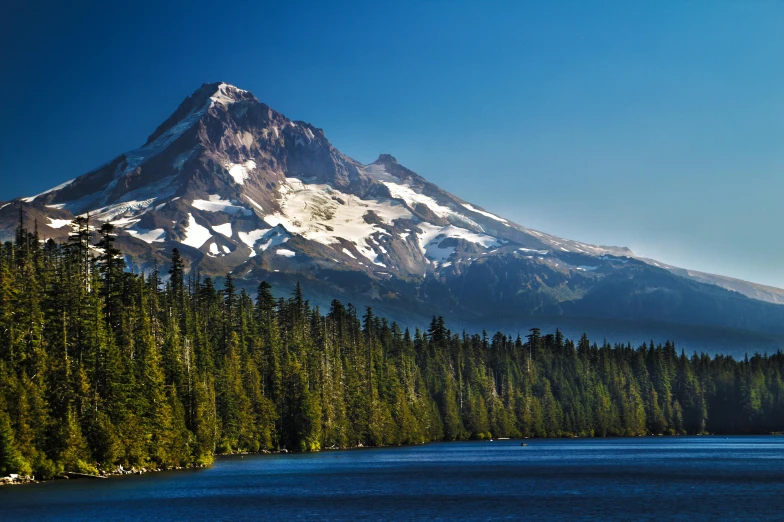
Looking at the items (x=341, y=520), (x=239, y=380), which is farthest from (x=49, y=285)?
(x=341, y=520)

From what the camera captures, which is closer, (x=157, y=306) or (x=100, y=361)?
(x=100, y=361)

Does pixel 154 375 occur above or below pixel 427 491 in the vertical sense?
above

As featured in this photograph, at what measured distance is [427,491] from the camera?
97.8 meters

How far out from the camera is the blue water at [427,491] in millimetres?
79250

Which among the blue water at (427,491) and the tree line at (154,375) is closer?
the blue water at (427,491)

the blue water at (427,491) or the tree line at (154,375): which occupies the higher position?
the tree line at (154,375)

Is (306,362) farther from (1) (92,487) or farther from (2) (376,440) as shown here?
(1) (92,487)

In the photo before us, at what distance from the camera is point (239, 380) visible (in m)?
152

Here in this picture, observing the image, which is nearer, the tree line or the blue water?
the blue water

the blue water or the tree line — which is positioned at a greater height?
the tree line

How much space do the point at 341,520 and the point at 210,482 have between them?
32.1 meters

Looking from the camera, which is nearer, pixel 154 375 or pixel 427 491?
pixel 427 491

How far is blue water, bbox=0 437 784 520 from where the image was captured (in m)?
79.2

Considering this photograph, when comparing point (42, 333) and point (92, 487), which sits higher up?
point (42, 333)
